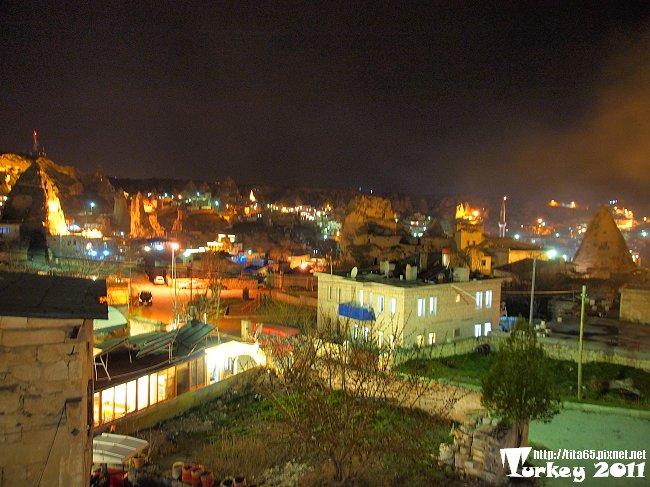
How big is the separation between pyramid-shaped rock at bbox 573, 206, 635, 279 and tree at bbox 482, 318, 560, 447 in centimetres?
3751

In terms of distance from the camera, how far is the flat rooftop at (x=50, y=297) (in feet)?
17.4

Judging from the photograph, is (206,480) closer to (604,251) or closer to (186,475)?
(186,475)

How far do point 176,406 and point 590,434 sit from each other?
38.8 ft

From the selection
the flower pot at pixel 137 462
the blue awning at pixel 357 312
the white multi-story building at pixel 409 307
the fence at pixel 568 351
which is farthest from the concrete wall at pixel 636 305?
the flower pot at pixel 137 462

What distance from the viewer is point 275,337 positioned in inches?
795

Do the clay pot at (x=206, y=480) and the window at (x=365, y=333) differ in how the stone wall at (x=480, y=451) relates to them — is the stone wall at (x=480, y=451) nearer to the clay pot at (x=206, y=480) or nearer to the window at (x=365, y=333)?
the clay pot at (x=206, y=480)

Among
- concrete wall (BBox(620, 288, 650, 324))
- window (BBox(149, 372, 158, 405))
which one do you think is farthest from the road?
concrete wall (BBox(620, 288, 650, 324))

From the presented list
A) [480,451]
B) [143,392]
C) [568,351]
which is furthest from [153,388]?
[568,351]

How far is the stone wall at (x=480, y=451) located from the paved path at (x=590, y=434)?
112 centimetres

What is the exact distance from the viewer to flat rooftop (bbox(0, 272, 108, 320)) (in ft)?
17.4

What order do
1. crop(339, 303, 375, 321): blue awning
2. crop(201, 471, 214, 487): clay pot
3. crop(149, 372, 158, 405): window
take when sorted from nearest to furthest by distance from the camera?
crop(201, 471, 214, 487): clay pot, crop(149, 372, 158, 405): window, crop(339, 303, 375, 321): blue awning

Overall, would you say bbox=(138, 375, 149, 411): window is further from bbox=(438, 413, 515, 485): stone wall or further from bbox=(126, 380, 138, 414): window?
bbox=(438, 413, 515, 485): stone wall

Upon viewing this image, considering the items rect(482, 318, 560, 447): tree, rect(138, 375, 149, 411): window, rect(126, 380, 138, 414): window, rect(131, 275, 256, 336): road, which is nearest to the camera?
rect(482, 318, 560, 447): tree

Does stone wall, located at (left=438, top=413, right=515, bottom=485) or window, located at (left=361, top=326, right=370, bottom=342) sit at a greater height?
window, located at (left=361, top=326, right=370, bottom=342)
